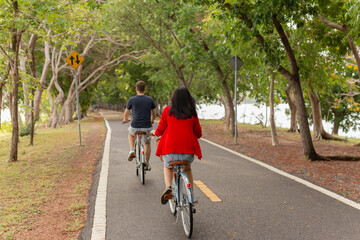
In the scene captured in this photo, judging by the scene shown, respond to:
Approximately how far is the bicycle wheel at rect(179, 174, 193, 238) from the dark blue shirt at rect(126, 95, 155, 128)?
2673 millimetres

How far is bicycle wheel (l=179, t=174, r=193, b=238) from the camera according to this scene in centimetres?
386

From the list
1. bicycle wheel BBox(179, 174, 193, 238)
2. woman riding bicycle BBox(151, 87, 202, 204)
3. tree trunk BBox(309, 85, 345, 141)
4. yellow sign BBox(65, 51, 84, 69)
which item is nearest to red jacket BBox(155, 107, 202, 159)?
woman riding bicycle BBox(151, 87, 202, 204)

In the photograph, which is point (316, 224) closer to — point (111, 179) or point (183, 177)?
point (183, 177)

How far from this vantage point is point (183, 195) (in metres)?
4.18

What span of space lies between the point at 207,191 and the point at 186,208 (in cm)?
199

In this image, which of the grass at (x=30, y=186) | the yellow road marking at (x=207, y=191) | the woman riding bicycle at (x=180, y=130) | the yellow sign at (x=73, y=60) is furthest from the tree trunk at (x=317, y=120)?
the woman riding bicycle at (x=180, y=130)

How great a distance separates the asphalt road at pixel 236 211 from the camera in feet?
13.6

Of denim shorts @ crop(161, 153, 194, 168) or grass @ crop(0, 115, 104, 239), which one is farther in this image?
grass @ crop(0, 115, 104, 239)

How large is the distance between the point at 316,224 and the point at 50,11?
735cm

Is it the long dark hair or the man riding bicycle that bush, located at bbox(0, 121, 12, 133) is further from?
the long dark hair

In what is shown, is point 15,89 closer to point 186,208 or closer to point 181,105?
point 181,105

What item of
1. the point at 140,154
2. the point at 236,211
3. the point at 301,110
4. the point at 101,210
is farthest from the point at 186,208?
the point at 301,110

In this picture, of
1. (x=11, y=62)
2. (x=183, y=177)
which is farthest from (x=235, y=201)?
(x=11, y=62)

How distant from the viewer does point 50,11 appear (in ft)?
25.9
